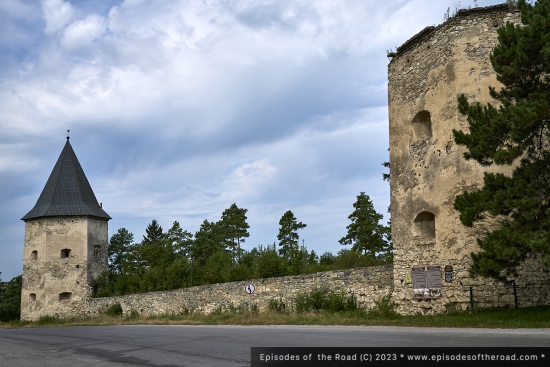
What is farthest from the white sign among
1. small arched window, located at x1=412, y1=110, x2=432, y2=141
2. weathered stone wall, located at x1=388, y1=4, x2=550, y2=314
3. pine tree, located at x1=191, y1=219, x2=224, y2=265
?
pine tree, located at x1=191, y1=219, x2=224, y2=265

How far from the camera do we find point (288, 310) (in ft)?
68.2

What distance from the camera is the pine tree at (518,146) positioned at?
12422mm

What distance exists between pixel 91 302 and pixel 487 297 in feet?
103

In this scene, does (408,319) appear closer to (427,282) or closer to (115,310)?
(427,282)

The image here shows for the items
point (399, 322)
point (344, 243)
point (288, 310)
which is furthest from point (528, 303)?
point (344, 243)

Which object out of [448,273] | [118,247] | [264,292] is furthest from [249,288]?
[118,247]

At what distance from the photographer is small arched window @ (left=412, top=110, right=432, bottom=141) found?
1866cm

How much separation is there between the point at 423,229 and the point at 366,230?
23257 mm

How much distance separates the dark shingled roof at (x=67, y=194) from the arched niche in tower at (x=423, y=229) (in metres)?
30.6

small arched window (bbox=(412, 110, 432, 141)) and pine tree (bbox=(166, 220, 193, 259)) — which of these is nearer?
small arched window (bbox=(412, 110, 432, 141))

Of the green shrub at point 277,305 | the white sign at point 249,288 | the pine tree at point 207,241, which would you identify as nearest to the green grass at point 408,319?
the green shrub at point 277,305

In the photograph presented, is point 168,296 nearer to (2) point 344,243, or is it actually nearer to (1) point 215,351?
(2) point 344,243

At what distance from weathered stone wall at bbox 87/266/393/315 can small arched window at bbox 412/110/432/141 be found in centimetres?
475

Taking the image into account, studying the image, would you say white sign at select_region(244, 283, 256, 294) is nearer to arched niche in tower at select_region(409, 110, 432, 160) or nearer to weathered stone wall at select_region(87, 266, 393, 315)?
weathered stone wall at select_region(87, 266, 393, 315)
